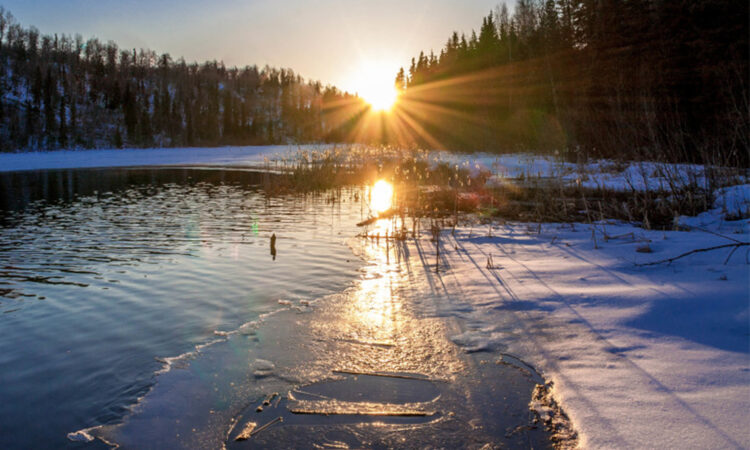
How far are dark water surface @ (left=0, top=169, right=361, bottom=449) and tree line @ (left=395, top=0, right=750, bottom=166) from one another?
23.1 feet

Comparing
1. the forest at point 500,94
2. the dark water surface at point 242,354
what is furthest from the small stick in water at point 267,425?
the forest at point 500,94

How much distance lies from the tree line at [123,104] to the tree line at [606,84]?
28005 millimetres

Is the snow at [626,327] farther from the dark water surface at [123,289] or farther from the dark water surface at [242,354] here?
the dark water surface at [123,289]

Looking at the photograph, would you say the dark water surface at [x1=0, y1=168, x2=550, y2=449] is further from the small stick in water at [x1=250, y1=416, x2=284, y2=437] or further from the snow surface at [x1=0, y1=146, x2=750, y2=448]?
the snow surface at [x1=0, y1=146, x2=750, y2=448]

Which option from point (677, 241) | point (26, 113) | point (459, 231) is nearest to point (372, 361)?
point (677, 241)

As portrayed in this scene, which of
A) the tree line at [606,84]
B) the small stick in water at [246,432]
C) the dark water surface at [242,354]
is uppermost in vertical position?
the tree line at [606,84]

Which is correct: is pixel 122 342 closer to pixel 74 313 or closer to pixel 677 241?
Answer: pixel 74 313

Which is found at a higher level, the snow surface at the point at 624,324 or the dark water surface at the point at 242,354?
the snow surface at the point at 624,324

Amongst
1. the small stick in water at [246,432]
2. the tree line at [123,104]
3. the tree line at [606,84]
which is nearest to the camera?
the small stick in water at [246,432]

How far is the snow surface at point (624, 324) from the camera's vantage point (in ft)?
7.62

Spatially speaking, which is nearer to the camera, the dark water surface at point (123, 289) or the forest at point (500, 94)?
the dark water surface at point (123, 289)

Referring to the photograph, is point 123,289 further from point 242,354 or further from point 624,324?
point 624,324

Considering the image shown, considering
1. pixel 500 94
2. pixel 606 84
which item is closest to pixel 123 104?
pixel 500 94

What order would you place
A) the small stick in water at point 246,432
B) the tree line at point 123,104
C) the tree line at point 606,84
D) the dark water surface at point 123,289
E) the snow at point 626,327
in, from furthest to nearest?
1. the tree line at point 123,104
2. the tree line at point 606,84
3. the dark water surface at point 123,289
4. the small stick in water at point 246,432
5. the snow at point 626,327
